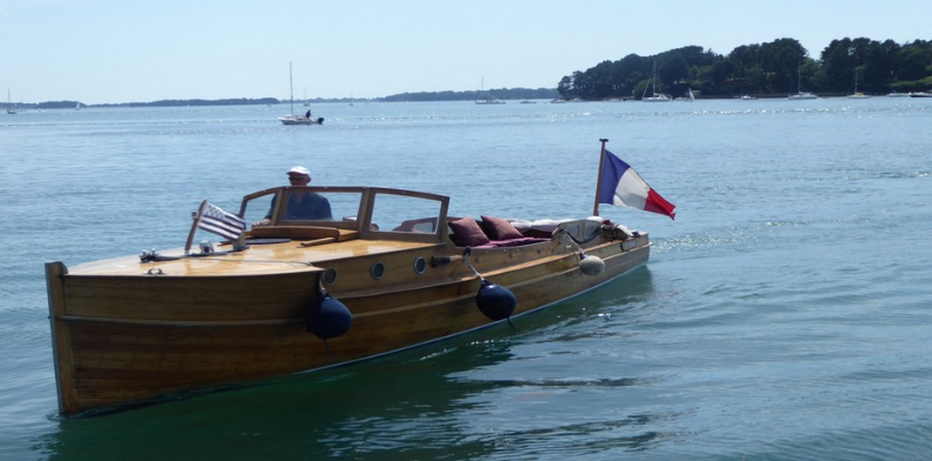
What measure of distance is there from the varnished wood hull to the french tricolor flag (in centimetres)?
631

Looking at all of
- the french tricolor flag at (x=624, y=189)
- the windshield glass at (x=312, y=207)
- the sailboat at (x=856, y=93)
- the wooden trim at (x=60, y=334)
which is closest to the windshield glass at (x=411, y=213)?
the windshield glass at (x=312, y=207)

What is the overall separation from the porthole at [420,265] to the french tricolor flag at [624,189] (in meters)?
6.30

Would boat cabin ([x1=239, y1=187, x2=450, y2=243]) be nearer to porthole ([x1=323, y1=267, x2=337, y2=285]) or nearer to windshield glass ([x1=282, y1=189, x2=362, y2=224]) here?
windshield glass ([x1=282, y1=189, x2=362, y2=224])

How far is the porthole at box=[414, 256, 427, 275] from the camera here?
1266 centimetres

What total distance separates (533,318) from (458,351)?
2.10 m

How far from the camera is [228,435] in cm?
1059

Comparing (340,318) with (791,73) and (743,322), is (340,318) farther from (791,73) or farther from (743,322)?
(791,73)

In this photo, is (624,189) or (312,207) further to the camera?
(624,189)

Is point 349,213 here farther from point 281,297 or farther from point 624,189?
point 624,189

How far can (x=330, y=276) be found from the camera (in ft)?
37.5

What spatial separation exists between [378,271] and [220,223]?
1.79m

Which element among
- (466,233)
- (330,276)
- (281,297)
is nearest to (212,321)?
(281,297)

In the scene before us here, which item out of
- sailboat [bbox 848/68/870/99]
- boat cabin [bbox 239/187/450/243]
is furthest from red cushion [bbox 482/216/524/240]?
sailboat [bbox 848/68/870/99]

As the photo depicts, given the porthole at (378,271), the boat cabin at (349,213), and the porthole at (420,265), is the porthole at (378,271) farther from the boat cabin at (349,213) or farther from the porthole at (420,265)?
the boat cabin at (349,213)
